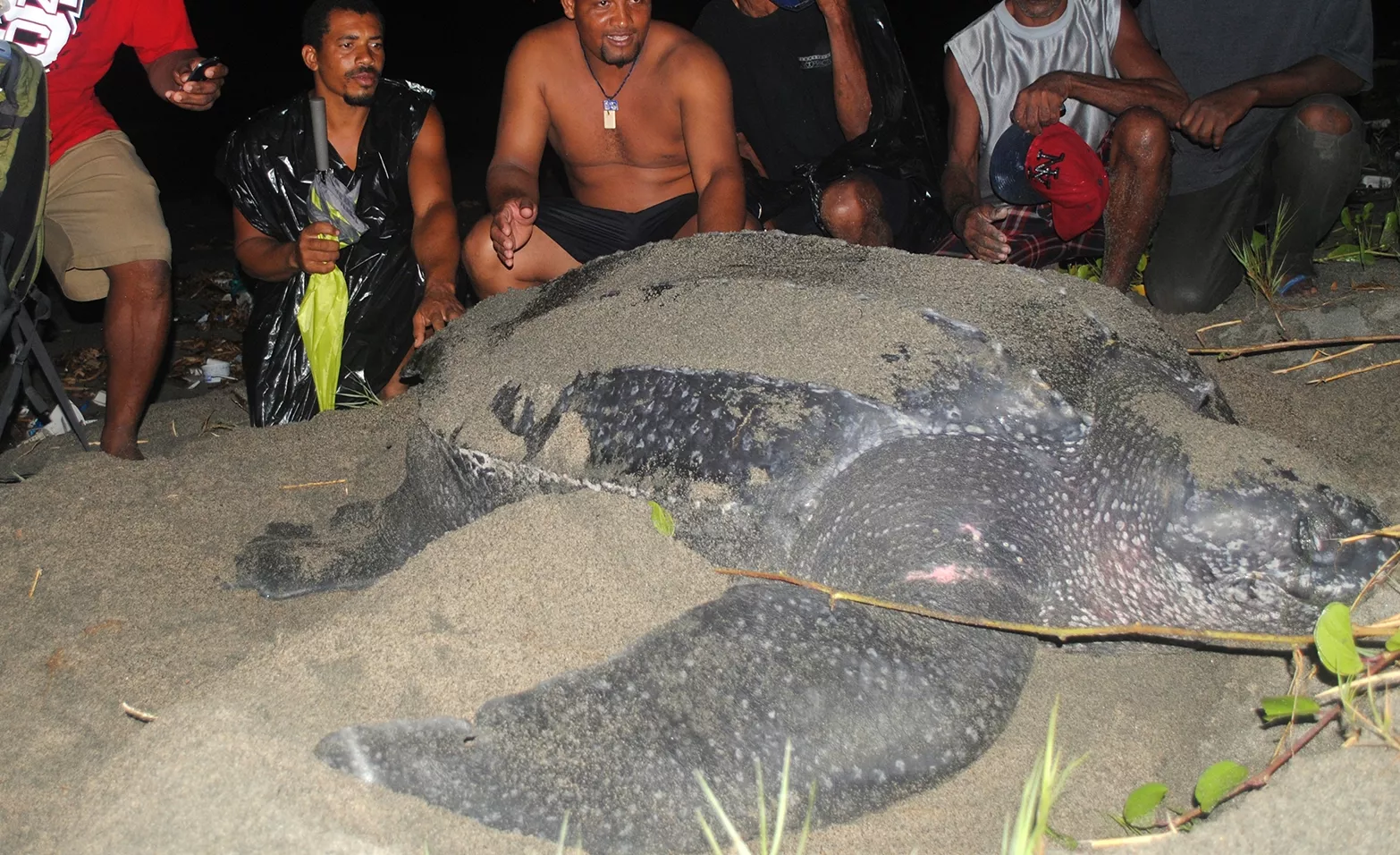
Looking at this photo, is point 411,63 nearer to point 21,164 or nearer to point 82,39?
point 82,39

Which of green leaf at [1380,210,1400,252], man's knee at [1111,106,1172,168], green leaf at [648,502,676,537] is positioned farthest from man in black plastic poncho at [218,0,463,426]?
green leaf at [1380,210,1400,252]

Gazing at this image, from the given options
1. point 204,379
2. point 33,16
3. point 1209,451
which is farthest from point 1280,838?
point 204,379

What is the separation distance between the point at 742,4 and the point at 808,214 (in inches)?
28.6

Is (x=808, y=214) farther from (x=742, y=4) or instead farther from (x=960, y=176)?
(x=742, y=4)

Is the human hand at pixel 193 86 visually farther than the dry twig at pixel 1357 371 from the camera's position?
Yes

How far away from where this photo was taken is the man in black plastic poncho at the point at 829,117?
2.97m

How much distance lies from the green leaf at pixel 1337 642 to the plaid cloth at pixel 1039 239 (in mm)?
2047

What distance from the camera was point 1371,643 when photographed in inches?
51.2

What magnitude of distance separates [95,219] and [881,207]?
229 cm

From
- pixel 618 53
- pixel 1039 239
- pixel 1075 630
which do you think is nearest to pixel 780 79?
pixel 618 53

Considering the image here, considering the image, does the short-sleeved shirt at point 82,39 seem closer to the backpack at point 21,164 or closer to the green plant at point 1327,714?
the backpack at point 21,164

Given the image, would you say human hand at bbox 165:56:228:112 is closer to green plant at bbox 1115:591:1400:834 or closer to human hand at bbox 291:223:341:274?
human hand at bbox 291:223:341:274

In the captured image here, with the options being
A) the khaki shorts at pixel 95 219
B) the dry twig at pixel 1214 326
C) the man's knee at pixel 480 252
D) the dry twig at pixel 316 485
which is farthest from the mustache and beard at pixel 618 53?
the dry twig at pixel 1214 326

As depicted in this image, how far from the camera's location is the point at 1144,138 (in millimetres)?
2768
